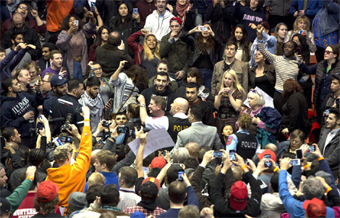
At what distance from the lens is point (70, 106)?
33.4 feet

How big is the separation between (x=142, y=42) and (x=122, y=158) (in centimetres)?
478

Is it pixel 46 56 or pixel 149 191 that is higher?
pixel 46 56

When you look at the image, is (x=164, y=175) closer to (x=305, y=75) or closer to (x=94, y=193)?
(x=94, y=193)

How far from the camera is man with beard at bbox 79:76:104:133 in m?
10.5

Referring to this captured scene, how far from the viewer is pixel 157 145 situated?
8289 mm

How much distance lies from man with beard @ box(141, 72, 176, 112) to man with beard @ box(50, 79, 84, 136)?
39.9 inches

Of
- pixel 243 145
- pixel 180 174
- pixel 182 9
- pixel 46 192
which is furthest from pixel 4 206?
pixel 182 9

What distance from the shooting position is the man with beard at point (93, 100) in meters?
10.5

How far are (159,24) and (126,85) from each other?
211 cm

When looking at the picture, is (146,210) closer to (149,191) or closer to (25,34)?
(149,191)

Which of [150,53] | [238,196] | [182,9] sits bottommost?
[238,196]

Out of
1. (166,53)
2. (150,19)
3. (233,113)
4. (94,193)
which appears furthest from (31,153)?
(150,19)

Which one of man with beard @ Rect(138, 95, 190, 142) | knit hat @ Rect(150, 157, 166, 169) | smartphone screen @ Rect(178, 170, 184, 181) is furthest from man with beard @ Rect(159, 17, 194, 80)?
smartphone screen @ Rect(178, 170, 184, 181)

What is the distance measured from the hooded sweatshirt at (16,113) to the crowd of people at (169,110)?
2 cm
